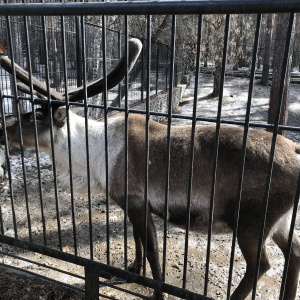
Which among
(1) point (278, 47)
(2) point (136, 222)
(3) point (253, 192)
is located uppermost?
(1) point (278, 47)

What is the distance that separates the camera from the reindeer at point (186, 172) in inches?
93.5

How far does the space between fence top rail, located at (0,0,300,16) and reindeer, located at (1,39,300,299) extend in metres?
0.65

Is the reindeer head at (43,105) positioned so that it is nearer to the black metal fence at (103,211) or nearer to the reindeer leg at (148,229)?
the black metal fence at (103,211)

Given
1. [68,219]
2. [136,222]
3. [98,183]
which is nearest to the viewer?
[136,222]

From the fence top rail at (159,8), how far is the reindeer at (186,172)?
648 mm

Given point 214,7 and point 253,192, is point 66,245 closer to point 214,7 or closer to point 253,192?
point 253,192

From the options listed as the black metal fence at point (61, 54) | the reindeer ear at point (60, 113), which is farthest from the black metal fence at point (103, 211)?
the black metal fence at point (61, 54)

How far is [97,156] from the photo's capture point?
9.59 ft

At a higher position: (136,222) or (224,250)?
(136,222)

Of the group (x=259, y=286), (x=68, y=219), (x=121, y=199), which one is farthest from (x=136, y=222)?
(x=68, y=219)

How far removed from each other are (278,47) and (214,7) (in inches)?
241

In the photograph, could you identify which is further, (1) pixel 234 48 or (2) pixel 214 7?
(1) pixel 234 48

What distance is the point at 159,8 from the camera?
1.72m

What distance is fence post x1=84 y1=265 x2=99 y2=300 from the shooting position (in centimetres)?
249
